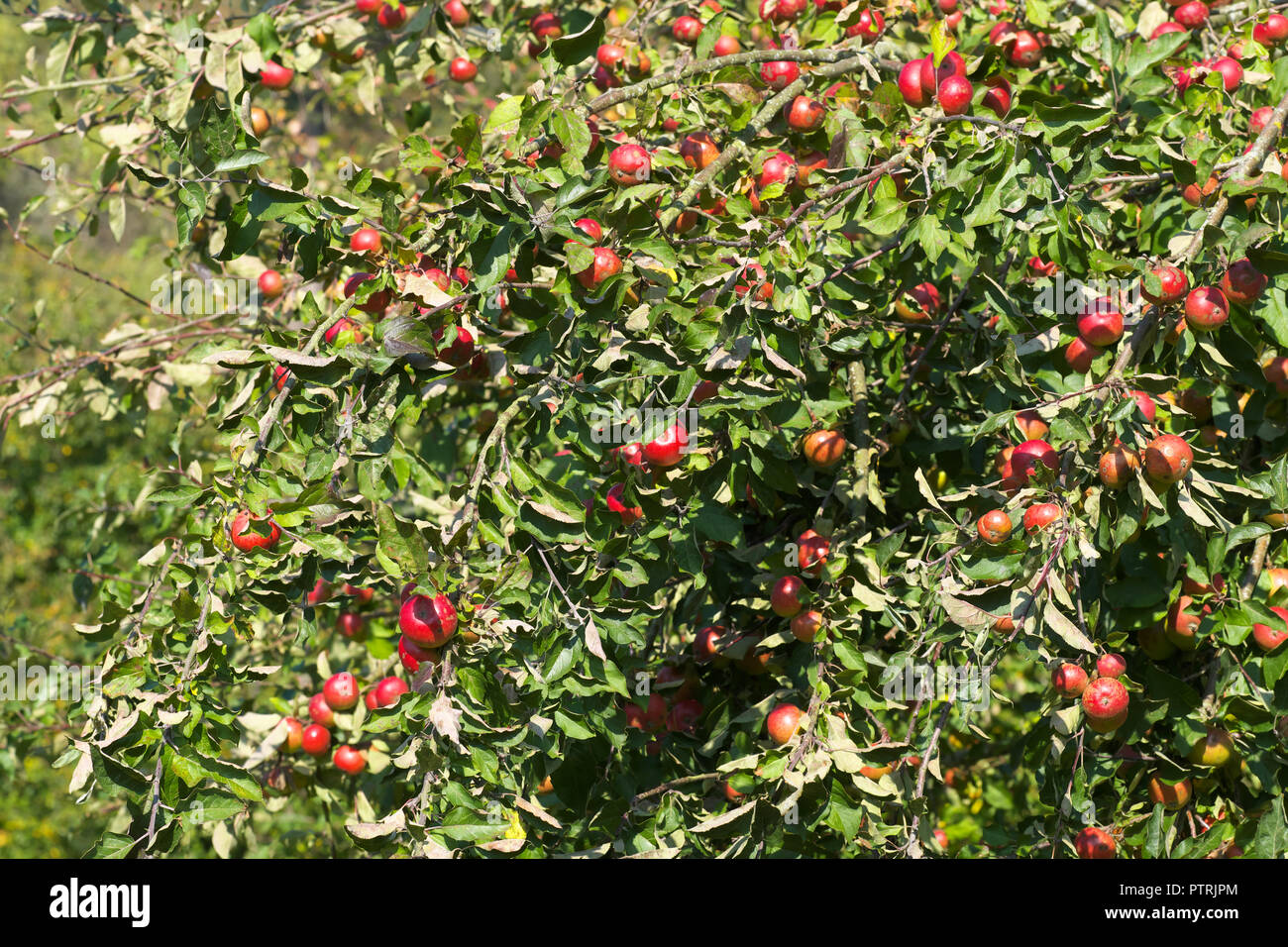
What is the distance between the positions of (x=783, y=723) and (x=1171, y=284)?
99cm

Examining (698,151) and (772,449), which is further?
(698,151)

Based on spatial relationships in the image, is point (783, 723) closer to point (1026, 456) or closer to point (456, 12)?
point (1026, 456)

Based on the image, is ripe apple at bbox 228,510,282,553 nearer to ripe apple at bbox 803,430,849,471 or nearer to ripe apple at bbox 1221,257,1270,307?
ripe apple at bbox 803,430,849,471

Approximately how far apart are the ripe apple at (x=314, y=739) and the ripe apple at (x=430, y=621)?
3.43 feet

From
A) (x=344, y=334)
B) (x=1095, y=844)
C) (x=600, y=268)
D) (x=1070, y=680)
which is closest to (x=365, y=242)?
(x=344, y=334)

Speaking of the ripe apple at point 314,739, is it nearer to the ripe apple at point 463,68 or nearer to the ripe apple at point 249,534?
the ripe apple at point 249,534

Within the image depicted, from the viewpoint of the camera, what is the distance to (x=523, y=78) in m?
5.29

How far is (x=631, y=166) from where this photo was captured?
1978 mm

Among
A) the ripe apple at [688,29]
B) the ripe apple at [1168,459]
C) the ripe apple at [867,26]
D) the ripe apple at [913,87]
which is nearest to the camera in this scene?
the ripe apple at [1168,459]

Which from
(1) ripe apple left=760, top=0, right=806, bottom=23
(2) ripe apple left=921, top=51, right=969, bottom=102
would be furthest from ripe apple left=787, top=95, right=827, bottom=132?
(1) ripe apple left=760, top=0, right=806, bottom=23

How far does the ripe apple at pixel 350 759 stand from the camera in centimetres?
262

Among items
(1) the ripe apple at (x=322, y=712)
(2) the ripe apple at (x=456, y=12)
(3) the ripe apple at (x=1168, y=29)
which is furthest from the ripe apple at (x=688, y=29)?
(1) the ripe apple at (x=322, y=712)

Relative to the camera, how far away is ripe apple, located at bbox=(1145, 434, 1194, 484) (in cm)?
168
